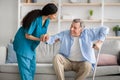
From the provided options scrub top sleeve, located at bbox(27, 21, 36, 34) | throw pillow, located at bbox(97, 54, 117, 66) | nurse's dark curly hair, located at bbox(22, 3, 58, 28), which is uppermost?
nurse's dark curly hair, located at bbox(22, 3, 58, 28)

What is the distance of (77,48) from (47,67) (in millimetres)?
503

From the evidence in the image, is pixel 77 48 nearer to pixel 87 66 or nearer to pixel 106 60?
pixel 87 66

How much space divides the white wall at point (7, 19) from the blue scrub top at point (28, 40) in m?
1.94

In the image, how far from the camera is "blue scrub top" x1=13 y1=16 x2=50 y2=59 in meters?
3.26

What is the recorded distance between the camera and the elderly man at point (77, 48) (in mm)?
3301

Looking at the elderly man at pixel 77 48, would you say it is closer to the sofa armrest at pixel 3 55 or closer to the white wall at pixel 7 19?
the sofa armrest at pixel 3 55

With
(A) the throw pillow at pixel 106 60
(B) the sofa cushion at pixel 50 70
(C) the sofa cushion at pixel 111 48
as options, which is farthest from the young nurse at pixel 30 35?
(C) the sofa cushion at pixel 111 48

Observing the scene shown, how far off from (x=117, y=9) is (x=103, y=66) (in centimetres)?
187

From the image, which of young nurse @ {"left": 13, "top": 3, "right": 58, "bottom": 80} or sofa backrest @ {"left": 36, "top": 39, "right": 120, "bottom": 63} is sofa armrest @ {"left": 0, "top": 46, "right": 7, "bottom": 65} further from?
young nurse @ {"left": 13, "top": 3, "right": 58, "bottom": 80}

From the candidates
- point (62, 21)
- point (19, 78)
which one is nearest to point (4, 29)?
point (62, 21)

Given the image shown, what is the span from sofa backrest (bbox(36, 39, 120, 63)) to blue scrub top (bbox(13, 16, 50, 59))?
2.53ft

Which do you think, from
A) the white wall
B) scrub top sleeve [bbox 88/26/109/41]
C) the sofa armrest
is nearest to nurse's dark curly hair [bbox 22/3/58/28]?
scrub top sleeve [bbox 88/26/109/41]

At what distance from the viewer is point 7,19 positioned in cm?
533

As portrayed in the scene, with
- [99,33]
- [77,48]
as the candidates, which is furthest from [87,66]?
[99,33]
